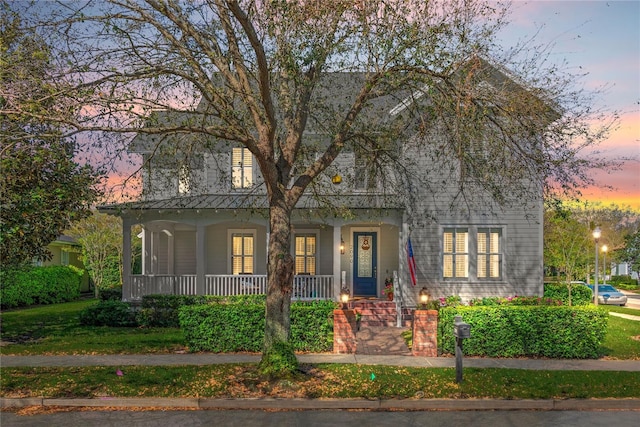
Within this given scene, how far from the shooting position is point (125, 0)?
1108 centimetres

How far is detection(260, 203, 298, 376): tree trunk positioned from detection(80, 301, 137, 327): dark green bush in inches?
405

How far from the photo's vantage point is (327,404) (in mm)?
9984

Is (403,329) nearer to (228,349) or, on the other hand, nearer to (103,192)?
(228,349)

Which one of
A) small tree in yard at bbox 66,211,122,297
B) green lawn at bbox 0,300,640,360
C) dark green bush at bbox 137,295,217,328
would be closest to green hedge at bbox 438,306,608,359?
green lawn at bbox 0,300,640,360

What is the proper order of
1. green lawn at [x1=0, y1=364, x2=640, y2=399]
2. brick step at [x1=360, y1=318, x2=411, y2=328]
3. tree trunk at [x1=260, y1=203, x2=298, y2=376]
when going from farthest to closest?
brick step at [x1=360, y1=318, x2=411, y2=328]
tree trunk at [x1=260, y1=203, x2=298, y2=376]
green lawn at [x1=0, y1=364, x2=640, y2=399]

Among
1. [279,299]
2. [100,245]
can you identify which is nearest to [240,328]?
[279,299]

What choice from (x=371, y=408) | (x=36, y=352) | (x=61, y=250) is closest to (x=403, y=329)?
(x=371, y=408)

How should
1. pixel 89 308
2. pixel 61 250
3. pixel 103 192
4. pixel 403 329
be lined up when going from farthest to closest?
1. pixel 61 250
2. pixel 89 308
3. pixel 403 329
4. pixel 103 192

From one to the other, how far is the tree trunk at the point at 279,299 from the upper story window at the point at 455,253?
10.9 meters

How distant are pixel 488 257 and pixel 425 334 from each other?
8149 millimetres

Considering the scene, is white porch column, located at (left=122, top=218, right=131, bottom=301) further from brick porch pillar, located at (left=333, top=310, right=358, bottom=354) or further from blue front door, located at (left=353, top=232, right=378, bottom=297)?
brick porch pillar, located at (left=333, top=310, right=358, bottom=354)

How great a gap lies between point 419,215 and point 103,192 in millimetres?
11822

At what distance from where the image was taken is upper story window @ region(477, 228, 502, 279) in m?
21.4

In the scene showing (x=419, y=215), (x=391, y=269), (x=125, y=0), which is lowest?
(x=391, y=269)
